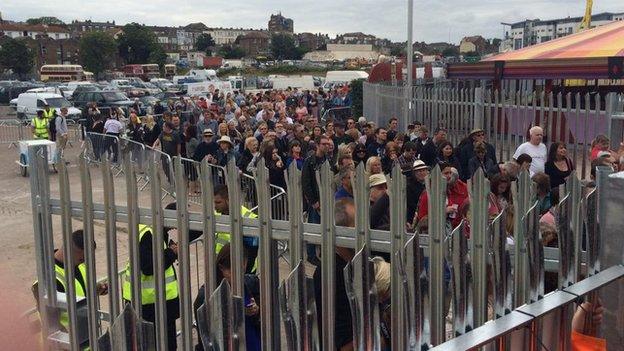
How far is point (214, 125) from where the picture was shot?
46.3ft

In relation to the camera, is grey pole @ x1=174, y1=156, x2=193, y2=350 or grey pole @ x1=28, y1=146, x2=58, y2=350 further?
grey pole @ x1=28, y1=146, x2=58, y2=350

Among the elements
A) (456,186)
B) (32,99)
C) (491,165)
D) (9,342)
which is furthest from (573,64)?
(32,99)

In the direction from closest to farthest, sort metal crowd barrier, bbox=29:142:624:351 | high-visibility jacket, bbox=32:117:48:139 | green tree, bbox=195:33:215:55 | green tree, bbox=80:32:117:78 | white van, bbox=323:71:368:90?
metal crowd barrier, bbox=29:142:624:351
high-visibility jacket, bbox=32:117:48:139
white van, bbox=323:71:368:90
green tree, bbox=80:32:117:78
green tree, bbox=195:33:215:55

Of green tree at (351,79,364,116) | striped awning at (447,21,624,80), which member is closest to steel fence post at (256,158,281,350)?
striped awning at (447,21,624,80)

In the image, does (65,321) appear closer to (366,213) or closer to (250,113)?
(366,213)

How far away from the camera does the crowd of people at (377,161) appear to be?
3.30m

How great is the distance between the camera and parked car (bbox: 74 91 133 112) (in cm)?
3117

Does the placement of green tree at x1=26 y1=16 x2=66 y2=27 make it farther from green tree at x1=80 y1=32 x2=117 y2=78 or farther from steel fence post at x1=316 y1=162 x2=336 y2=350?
steel fence post at x1=316 y1=162 x2=336 y2=350

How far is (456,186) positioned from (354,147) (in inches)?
142

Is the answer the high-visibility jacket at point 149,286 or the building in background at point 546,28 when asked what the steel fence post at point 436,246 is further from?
the building in background at point 546,28

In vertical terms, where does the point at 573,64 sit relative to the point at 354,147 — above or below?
above

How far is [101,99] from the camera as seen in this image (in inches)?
1248

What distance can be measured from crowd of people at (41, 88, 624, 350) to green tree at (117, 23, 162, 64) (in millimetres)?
96729

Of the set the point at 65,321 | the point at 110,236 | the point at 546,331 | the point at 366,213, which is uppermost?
the point at 366,213
